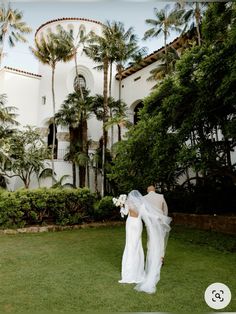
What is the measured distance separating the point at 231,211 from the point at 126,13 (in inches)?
362

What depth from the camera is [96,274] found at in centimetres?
523

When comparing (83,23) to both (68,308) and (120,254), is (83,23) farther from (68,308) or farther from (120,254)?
(68,308)

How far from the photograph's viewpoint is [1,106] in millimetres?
17672

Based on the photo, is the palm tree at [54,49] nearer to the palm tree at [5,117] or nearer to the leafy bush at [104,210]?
the palm tree at [5,117]

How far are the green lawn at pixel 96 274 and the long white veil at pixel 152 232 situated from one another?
8.4 inches

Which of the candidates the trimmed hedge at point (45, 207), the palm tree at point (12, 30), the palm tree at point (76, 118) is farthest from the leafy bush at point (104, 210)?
the palm tree at point (12, 30)

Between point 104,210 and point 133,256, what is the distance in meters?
7.01

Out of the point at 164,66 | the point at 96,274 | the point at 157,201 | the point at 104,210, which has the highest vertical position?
the point at 164,66

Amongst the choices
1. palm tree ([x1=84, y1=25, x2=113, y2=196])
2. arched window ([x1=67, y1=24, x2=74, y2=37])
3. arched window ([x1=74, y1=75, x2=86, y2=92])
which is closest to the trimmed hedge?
palm tree ([x1=84, y1=25, x2=113, y2=196])

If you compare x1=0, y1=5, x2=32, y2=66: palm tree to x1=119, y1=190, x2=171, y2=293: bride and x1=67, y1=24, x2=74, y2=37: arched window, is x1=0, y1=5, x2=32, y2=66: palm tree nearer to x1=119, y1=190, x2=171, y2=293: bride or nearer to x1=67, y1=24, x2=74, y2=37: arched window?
x1=67, y1=24, x2=74, y2=37: arched window

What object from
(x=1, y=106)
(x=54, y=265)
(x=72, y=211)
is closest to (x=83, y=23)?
(x=1, y=106)

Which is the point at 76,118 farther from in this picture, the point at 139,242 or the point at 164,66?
the point at 139,242

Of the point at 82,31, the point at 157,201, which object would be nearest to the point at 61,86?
the point at 82,31

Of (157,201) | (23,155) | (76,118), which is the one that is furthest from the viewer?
(76,118)
